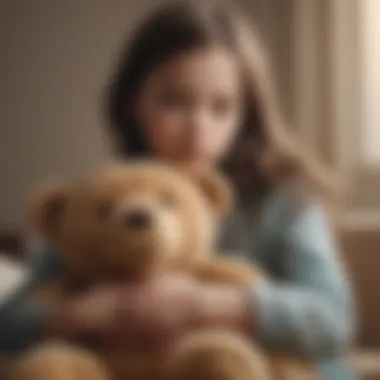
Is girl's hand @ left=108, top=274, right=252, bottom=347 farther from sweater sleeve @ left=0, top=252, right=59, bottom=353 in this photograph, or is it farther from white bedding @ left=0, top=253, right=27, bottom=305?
white bedding @ left=0, top=253, right=27, bottom=305

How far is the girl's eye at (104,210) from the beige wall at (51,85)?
2.98 ft

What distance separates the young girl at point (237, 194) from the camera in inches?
29.2

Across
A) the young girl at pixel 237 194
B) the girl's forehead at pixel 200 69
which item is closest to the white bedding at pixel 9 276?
the young girl at pixel 237 194

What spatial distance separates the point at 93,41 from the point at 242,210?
87 cm

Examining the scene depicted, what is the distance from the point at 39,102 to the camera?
1673mm

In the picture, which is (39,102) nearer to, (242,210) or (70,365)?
(242,210)

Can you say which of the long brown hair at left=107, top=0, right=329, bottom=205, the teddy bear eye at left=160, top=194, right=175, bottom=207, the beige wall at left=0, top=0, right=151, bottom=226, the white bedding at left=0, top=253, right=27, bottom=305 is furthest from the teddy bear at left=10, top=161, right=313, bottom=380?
the beige wall at left=0, top=0, right=151, bottom=226

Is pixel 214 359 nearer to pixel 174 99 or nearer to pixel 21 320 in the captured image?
pixel 21 320

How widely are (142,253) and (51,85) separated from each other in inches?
38.9

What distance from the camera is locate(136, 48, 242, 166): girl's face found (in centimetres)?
85

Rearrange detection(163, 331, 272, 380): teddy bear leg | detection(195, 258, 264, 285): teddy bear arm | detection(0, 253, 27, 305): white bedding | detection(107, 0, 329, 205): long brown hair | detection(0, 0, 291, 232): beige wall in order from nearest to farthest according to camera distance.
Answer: detection(163, 331, 272, 380): teddy bear leg < detection(195, 258, 264, 285): teddy bear arm < detection(107, 0, 329, 205): long brown hair < detection(0, 253, 27, 305): white bedding < detection(0, 0, 291, 232): beige wall

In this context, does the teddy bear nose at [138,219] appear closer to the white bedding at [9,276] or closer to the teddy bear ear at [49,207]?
the teddy bear ear at [49,207]

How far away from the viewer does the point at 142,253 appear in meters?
0.74

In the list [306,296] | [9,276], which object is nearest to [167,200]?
[306,296]
